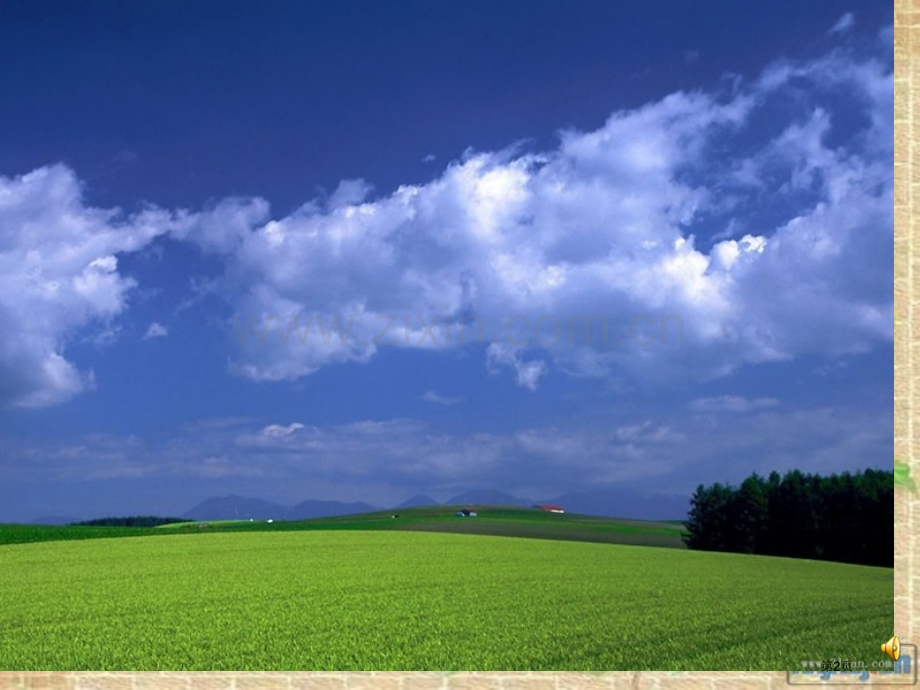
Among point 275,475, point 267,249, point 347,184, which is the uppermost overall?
point 347,184

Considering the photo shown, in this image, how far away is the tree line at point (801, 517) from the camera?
8.60 meters

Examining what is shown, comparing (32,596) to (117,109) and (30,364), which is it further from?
(117,109)

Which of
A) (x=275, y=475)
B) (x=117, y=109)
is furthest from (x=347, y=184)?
(x=275, y=475)

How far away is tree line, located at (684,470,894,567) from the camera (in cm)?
860

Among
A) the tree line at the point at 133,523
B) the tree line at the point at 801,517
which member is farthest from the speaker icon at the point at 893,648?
the tree line at the point at 133,523

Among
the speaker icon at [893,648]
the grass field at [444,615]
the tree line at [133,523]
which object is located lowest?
the tree line at [133,523]

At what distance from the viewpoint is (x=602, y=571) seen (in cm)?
695

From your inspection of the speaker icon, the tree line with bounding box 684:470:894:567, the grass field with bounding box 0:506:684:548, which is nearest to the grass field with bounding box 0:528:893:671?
the speaker icon

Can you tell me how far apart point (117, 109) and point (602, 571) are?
5.01 metres

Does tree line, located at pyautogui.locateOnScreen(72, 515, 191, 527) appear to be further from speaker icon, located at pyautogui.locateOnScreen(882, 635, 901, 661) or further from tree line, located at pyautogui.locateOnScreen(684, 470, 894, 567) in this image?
speaker icon, located at pyautogui.locateOnScreen(882, 635, 901, 661)

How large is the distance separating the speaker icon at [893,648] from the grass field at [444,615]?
0.07 m

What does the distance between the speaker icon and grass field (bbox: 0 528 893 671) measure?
0.07m

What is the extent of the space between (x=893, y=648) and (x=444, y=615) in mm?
2276

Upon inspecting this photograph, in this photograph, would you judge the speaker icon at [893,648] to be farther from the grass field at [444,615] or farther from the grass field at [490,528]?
the grass field at [490,528]
